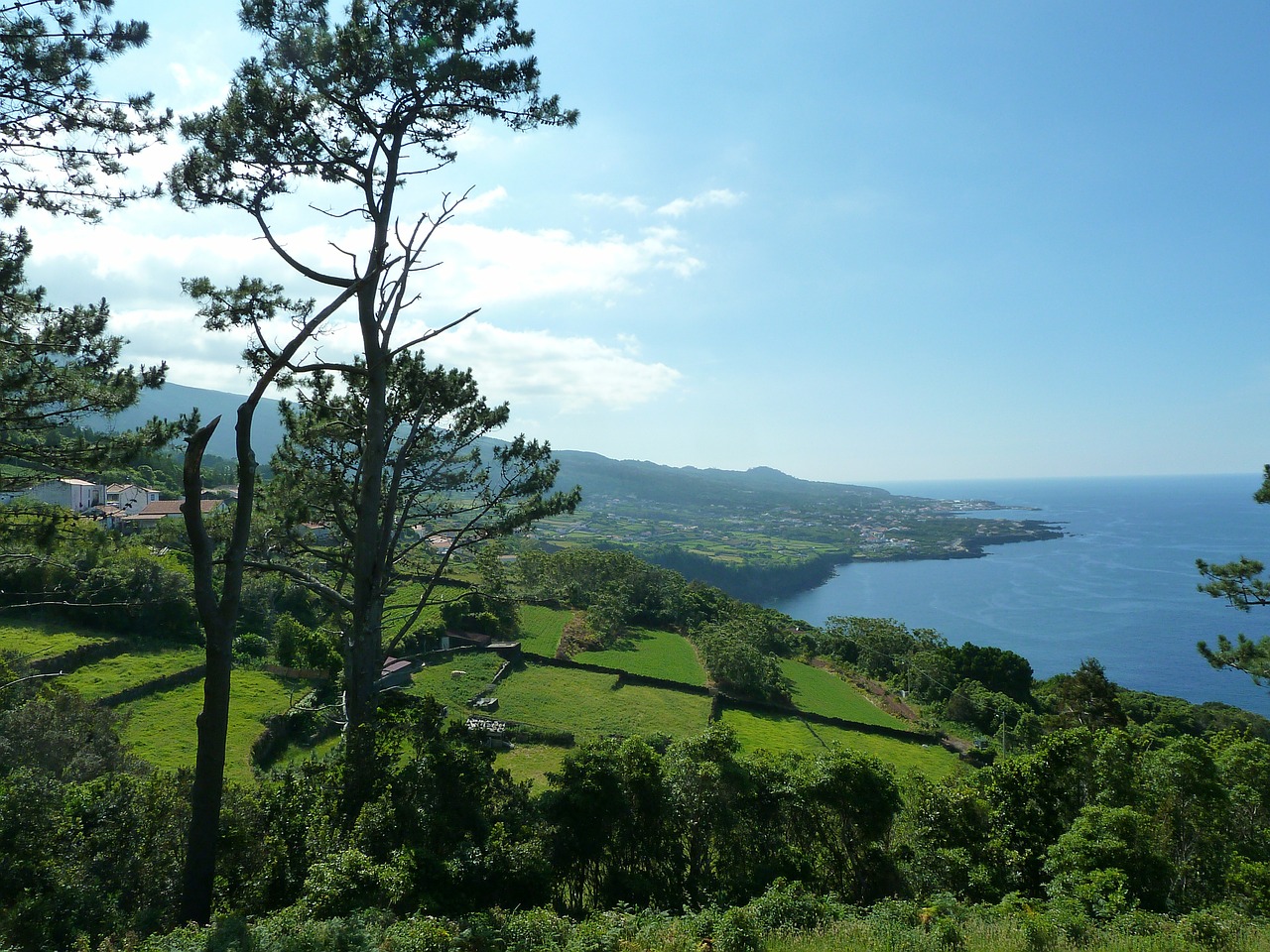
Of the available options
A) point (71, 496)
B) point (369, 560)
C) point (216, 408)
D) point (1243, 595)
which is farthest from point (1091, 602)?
point (216, 408)

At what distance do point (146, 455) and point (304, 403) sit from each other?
1699mm

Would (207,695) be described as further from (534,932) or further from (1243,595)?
(1243,595)

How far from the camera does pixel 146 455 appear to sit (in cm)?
710

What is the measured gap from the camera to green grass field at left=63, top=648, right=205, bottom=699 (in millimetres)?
16639

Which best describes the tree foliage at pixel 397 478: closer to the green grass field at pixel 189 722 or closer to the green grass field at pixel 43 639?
the green grass field at pixel 189 722

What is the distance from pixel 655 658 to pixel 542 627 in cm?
538

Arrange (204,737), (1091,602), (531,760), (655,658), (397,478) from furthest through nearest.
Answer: (1091,602), (655,658), (531,760), (397,478), (204,737)

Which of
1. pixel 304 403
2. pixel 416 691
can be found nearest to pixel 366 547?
pixel 304 403

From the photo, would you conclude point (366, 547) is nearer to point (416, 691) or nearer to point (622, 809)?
point (622, 809)

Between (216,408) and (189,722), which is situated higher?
(216,408)

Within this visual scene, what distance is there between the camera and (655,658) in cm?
2652

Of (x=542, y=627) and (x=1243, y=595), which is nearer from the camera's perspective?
(x=1243, y=595)

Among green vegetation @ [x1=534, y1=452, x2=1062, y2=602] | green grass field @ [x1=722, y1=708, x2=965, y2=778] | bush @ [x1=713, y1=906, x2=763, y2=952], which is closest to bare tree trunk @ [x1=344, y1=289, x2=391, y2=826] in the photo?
bush @ [x1=713, y1=906, x2=763, y2=952]

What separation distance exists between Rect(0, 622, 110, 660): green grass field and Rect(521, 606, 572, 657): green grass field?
44.6 feet
